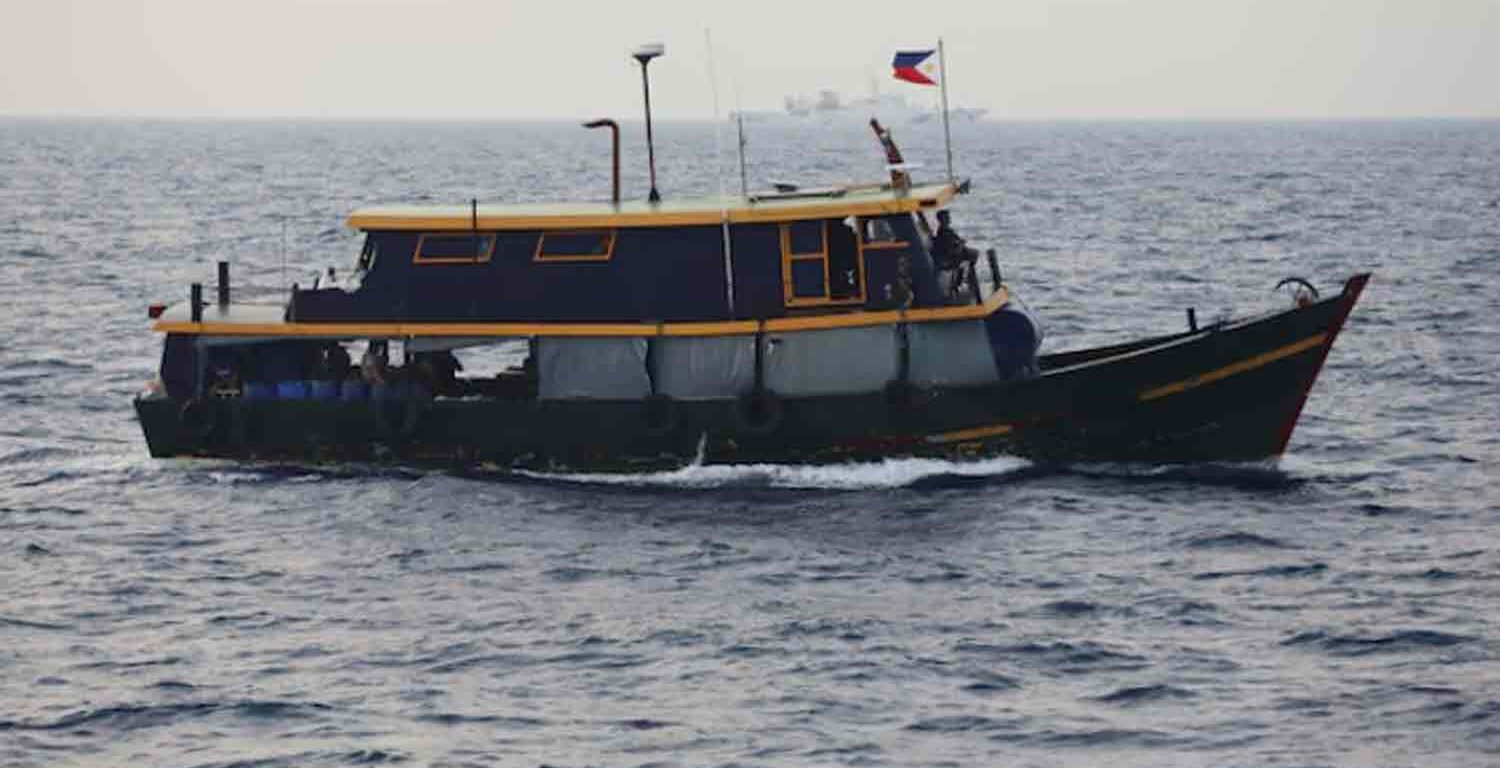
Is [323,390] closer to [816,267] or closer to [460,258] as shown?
[460,258]

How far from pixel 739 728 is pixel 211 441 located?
13.9 m

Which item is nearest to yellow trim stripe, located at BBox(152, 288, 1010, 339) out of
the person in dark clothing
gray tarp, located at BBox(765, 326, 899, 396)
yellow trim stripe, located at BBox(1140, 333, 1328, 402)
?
gray tarp, located at BBox(765, 326, 899, 396)

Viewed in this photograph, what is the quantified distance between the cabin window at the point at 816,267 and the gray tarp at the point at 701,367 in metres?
1.00

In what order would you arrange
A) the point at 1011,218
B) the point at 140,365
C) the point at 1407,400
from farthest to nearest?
the point at 1011,218
the point at 140,365
the point at 1407,400

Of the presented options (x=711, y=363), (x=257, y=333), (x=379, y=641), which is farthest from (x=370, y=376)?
(x=379, y=641)

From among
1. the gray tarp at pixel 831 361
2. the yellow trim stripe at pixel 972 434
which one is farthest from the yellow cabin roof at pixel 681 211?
the yellow trim stripe at pixel 972 434

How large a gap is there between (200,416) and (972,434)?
10.7 metres

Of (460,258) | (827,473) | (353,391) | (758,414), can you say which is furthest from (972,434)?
(353,391)

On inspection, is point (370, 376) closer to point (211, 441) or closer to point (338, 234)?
point (211, 441)

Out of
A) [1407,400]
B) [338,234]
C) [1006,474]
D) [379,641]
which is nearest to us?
[379,641]

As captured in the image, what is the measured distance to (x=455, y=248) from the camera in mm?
33375

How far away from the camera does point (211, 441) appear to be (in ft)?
113

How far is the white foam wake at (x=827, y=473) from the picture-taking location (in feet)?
107

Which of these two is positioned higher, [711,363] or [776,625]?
[711,363]
